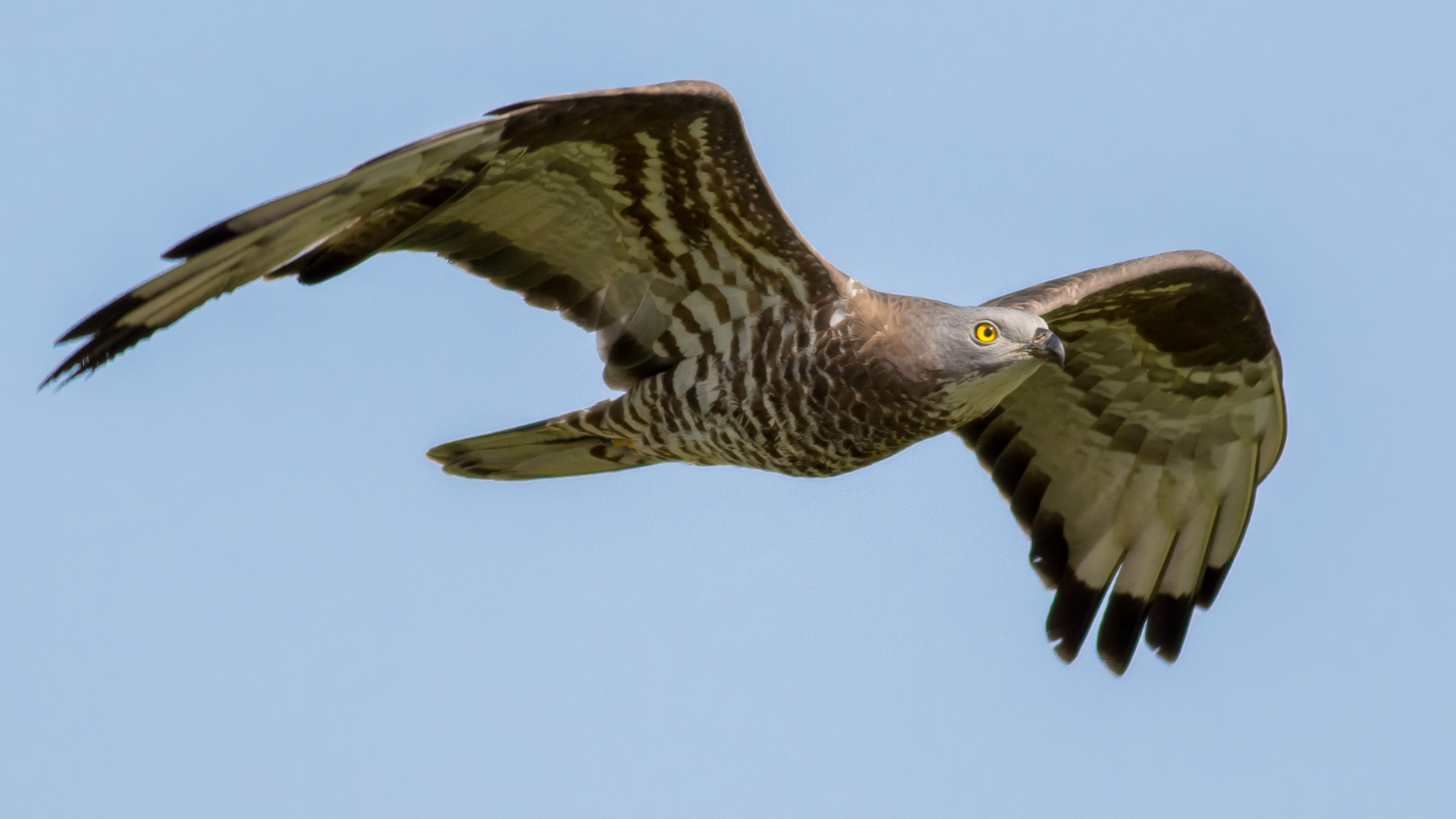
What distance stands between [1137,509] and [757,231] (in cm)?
334

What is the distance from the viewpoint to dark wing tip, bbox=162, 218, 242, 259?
5.70 m

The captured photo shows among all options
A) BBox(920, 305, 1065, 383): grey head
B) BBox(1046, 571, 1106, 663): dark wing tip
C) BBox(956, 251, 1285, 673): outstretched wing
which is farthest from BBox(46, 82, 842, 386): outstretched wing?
BBox(1046, 571, 1106, 663): dark wing tip

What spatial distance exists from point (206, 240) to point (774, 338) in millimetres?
2764

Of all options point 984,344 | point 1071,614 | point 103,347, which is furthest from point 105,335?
point 1071,614

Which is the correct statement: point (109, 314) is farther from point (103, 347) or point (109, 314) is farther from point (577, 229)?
point (577, 229)

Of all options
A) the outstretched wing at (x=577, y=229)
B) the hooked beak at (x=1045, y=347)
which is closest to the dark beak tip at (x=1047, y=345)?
the hooked beak at (x=1045, y=347)

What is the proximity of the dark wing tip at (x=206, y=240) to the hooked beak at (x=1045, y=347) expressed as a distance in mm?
3463

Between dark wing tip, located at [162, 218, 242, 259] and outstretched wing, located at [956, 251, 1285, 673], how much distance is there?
453cm

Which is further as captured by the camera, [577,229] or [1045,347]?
[577,229]

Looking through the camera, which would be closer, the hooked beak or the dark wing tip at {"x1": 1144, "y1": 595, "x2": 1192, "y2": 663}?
the hooked beak

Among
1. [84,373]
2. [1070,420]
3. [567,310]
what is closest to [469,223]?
[567,310]

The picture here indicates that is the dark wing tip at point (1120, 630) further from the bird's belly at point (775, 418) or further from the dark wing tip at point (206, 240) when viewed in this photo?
the dark wing tip at point (206, 240)

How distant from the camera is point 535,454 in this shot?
27.3 feet

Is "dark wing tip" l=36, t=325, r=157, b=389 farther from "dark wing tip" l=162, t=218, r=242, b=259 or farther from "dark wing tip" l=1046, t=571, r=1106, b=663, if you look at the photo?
"dark wing tip" l=1046, t=571, r=1106, b=663
